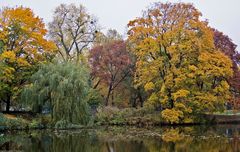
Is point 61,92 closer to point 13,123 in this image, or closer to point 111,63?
point 13,123

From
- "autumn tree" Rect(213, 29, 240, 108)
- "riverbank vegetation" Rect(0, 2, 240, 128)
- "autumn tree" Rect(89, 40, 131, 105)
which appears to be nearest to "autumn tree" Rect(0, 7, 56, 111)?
"riverbank vegetation" Rect(0, 2, 240, 128)

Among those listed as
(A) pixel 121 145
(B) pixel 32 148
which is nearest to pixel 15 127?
(B) pixel 32 148

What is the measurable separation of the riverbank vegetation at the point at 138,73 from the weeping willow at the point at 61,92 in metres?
0.07

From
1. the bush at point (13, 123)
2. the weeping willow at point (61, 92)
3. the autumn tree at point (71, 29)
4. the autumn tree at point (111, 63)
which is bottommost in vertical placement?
the bush at point (13, 123)

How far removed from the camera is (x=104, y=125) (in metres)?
34.8

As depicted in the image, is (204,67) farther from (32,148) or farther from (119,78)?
(32,148)

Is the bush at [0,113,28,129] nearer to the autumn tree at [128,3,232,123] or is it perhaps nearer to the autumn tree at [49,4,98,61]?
the autumn tree at [128,3,232,123]

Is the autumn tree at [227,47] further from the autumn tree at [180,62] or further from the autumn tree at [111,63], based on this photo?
the autumn tree at [111,63]

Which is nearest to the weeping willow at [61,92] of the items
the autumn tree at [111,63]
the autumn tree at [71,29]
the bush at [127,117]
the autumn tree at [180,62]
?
the bush at [127,117]

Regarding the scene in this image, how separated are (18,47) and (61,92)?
6947 millimetres

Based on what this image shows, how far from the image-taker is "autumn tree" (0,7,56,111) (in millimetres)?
32062

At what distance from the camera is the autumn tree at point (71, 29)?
45250mm

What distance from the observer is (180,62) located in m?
36.2

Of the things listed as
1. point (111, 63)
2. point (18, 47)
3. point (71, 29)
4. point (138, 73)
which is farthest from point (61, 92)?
point (71, 29)
